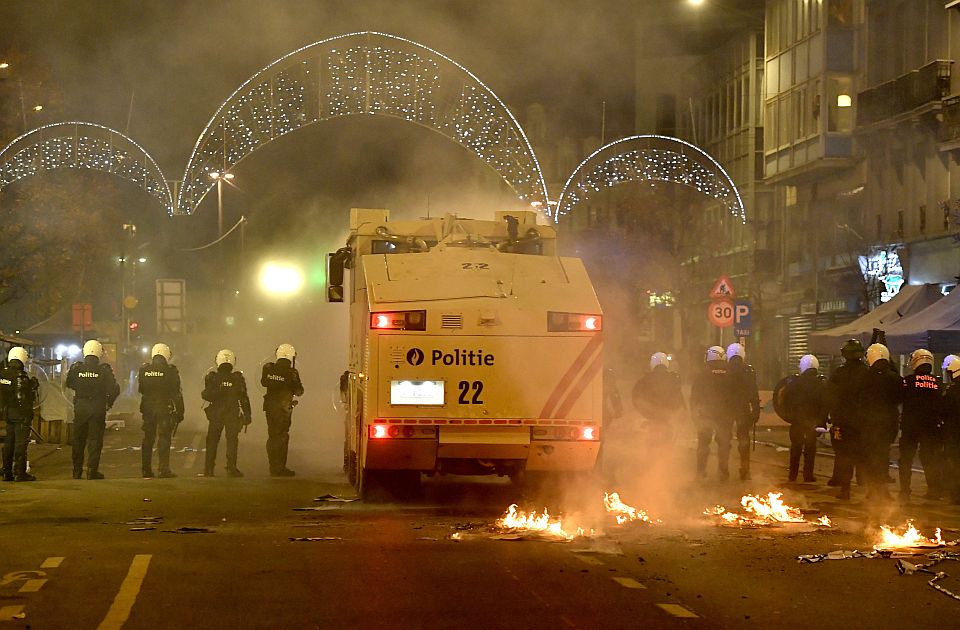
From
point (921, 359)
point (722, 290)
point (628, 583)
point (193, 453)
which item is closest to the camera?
point (628, 583)

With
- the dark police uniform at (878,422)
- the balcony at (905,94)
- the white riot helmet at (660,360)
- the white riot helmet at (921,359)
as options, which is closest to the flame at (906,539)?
the dark police uniform at (878,422)

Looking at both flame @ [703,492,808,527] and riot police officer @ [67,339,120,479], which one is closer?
flame @ [703,492,808,527]

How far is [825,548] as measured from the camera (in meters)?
10.5

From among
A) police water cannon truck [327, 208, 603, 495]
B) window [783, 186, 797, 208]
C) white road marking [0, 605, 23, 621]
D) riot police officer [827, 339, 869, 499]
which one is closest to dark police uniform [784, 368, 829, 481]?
riot police officer [827, 339, 869, 499]

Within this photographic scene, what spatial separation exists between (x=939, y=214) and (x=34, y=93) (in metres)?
23.0

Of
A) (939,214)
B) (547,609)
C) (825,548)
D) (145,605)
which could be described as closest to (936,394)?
(825,548)

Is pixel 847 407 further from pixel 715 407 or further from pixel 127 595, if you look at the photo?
pixel 127 595

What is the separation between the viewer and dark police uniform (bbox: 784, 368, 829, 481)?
17420 mm

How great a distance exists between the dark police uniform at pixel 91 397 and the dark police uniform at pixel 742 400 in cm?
769

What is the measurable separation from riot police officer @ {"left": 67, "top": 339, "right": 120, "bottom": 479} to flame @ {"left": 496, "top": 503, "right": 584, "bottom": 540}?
275 inches

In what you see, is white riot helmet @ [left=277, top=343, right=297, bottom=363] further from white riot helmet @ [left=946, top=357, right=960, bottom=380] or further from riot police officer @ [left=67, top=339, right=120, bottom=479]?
white riot helmet @ [left=946, top=357, right=960, bottom=380]

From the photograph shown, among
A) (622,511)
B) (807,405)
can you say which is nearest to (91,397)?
(622,511)

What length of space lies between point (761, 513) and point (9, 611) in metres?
7.17

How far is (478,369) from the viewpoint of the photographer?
12852 millimetres
